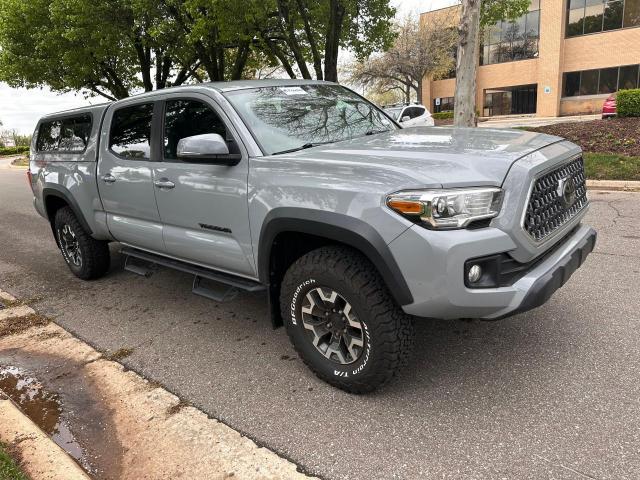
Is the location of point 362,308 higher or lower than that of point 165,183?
lower

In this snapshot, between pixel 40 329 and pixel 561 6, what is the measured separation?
121ft

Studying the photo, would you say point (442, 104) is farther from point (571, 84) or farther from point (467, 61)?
point (467, 61)

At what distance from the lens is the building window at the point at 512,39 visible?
34.7 meters

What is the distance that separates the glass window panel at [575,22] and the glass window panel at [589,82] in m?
2.69

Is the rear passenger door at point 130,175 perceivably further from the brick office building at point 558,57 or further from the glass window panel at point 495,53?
the glass window panel at point 495,53

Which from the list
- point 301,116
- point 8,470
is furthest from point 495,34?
point 8,470

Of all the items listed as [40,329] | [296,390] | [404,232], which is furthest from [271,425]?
[40,329]

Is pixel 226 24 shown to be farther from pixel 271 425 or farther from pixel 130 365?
pixel 271 425

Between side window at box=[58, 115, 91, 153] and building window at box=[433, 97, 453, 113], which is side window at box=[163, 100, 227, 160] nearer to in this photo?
side window at box=[58, 115, 91, 153]

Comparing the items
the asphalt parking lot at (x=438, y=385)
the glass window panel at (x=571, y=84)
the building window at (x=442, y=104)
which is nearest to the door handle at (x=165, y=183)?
the asphalt parking lot at (x=438, y=385)

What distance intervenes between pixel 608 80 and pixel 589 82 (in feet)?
4.02

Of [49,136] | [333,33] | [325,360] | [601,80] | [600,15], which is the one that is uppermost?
[600,15]

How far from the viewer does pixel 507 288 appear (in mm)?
2498

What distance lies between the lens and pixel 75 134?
507 cm
